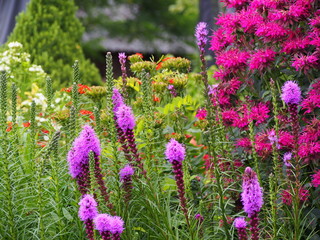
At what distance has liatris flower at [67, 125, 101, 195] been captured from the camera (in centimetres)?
314

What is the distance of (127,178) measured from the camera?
3463mm

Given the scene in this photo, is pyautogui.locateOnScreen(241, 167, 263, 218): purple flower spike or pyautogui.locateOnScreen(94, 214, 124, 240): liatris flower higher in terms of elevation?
pyautogui.locateOnScreen(241, 167, 263, 218): purple flower spike

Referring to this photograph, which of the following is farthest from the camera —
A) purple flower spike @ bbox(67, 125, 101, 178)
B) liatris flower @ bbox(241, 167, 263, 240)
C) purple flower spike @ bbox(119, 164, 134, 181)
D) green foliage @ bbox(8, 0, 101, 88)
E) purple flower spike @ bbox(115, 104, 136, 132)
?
green foliage @ bbox(8, 0, 101, 88)

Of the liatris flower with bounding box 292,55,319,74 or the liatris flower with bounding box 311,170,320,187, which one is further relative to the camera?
the liatris flower with bounding box 292,55,319,74

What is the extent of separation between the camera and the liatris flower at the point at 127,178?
11.3 ft

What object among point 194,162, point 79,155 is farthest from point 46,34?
point 79,155

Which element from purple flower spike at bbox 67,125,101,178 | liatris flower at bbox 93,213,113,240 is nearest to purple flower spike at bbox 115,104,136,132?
purple flower spike at bbox 67,125,101,178

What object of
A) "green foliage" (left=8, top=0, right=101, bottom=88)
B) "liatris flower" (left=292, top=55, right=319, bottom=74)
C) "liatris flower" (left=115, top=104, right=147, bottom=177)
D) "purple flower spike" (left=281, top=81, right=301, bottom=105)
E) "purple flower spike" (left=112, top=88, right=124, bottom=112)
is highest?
"green foliage" (left=8, top=0, right=101, bottom=88)

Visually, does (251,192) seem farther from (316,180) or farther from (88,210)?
(316,180)

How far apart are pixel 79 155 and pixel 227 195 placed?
4.34 ft

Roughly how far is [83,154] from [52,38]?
5.51m

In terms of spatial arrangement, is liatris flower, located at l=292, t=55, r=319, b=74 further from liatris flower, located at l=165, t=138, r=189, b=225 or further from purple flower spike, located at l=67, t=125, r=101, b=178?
purple flower spike, located at l=67, t=125, r=101, b=178

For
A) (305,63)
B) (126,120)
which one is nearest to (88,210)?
(126,120)

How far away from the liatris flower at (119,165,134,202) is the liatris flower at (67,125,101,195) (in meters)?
0.28
